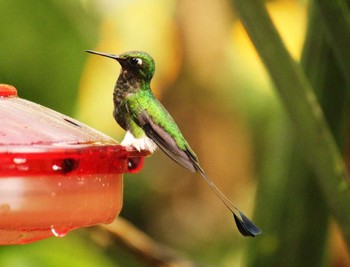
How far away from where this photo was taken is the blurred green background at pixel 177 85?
9.30 feet

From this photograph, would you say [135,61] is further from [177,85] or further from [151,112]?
[177,85]

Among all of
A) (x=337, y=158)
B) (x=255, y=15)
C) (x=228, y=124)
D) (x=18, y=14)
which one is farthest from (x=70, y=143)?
(x=228, y=124)

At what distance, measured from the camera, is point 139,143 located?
4.45 feet

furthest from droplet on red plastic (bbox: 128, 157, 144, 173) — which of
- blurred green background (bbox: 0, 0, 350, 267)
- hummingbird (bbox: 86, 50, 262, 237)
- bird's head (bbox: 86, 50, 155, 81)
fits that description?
blurred green background (bbox: 0, 0, 350, 267)

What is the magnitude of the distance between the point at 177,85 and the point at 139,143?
2284 millimetres

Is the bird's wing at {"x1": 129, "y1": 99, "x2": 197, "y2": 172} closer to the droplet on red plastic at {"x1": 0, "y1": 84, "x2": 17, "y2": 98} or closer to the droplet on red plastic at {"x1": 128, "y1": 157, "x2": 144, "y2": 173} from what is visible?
the droplet on red plastic at {"x1": 128, "y1": 157, "x2": 144, "y2": 173}

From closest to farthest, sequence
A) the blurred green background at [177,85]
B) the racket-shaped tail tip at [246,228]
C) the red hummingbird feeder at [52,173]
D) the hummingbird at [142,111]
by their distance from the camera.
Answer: the red hummingbird feeder at [52,173], the racket-shaped tail tip at [246,228], the hummingbird at [142,111], the blurred green background at [177,85]

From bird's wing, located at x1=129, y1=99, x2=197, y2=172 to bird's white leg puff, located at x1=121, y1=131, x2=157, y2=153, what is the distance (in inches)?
0.5

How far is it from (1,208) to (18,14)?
5.81 feet

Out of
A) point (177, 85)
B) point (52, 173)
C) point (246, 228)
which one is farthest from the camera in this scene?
point (177, 85)

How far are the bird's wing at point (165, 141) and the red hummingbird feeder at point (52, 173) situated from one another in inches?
2.1

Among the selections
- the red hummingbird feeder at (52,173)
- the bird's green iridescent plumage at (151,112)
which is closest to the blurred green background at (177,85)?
the bird's green iridescent plumage at (151,112)

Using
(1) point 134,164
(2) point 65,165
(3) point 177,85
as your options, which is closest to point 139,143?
(1) point 134,164

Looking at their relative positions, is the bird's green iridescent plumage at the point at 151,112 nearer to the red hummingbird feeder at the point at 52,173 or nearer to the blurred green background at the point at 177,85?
the red hummingbird feeder at the point at 52,173
